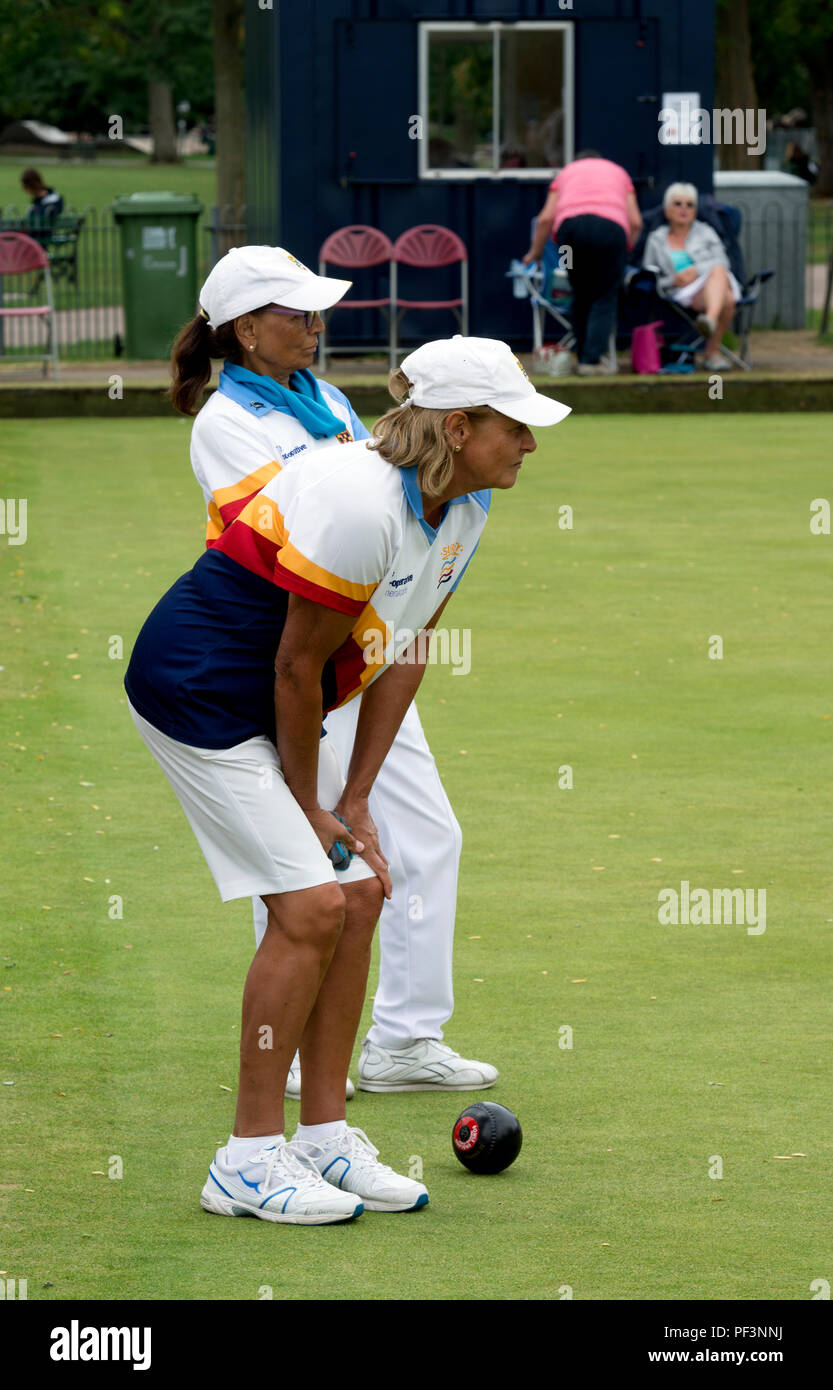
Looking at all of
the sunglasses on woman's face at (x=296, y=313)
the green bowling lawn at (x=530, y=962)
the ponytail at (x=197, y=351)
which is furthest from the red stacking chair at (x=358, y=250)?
the sunglasses on woman's face at (x=296, y=313)

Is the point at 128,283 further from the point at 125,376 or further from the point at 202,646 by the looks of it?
the point at 202,646

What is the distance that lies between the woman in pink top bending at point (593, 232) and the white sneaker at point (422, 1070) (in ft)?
44.6

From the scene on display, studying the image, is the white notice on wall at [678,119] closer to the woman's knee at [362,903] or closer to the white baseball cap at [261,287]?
the white baseball cap at [261,287]

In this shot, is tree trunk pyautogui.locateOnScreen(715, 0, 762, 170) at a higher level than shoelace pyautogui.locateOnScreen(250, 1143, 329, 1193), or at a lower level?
higher

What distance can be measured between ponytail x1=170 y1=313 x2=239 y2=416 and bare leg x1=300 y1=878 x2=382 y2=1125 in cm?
134

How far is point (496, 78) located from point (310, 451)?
15.7 meters

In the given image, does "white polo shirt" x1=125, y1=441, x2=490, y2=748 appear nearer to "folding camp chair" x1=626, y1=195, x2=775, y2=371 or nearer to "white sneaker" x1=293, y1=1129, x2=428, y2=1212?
"white sneaker" x1=293, y1=1129, x2=428, y2=1212

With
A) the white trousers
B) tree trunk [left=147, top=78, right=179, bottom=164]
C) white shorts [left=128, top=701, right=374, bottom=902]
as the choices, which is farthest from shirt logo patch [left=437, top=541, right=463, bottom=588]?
tree trunk [left=147, top=78, right=179, bottom=164]

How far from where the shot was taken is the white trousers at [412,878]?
505 cm

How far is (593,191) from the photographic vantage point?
18.1 meters

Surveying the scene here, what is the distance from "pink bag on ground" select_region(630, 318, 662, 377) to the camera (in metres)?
19.0

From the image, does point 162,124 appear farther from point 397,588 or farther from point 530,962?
point 397,588

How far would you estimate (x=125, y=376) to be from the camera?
19.6 metres

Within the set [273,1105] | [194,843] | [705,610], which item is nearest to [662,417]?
[705,610]
